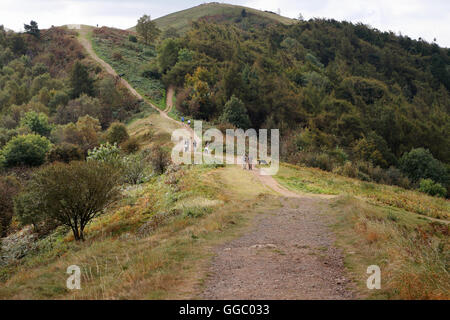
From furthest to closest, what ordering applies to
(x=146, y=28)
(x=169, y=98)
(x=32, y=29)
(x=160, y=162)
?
(x=146, y=28) → (x=32, y=29) → (x=169, y=98) → (x=160, y=162)

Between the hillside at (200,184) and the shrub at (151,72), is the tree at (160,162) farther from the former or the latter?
the shrub at (151,72)

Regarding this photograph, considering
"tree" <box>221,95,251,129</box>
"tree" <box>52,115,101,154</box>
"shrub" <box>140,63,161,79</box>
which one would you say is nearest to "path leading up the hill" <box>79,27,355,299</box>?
"tree" <box>52,115,101,154</box>

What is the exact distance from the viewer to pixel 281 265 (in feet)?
27.3

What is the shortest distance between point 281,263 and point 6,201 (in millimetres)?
28510

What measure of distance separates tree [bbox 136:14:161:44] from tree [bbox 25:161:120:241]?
82623mm

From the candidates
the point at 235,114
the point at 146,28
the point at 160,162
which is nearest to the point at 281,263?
the point at 160,162

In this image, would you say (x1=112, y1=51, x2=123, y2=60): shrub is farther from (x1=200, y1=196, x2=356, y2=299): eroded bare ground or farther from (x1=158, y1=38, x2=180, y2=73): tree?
(x1=200, y1=196, x2=356, y2=299): eroded bare ground

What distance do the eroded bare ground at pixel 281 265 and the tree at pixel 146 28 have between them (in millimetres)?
88495

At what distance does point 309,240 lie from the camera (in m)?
11.0

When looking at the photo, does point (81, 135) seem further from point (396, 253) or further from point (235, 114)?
point (396, 253)

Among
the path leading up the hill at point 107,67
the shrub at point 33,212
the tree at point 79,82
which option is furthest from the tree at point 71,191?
the tree at point 79,82

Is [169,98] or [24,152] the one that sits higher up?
[169,98]

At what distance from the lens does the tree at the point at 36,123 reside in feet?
150

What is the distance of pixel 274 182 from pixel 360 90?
73854 millimetres
